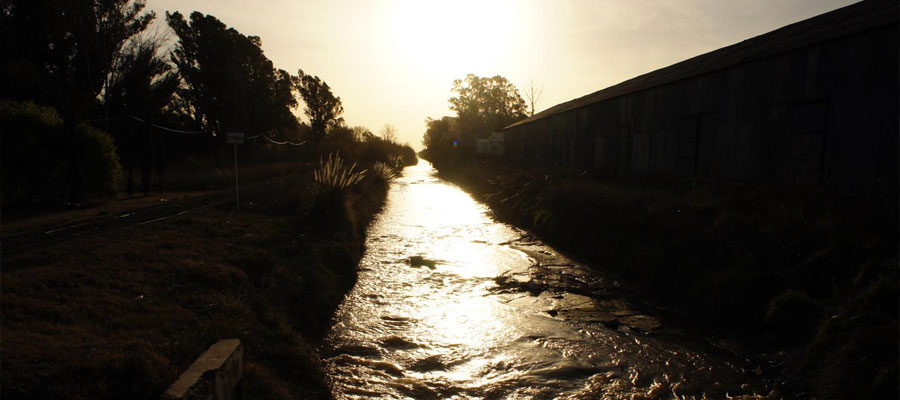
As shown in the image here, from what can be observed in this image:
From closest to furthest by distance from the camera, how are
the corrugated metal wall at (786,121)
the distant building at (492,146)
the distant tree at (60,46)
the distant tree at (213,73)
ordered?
the corrugated metal wall at (786,121) < the distant tree at (60,46) < the distant tree at (213,73) < the distant building at (492,146)

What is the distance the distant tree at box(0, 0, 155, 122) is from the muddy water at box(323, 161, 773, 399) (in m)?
18.3

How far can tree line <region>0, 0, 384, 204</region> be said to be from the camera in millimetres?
10352

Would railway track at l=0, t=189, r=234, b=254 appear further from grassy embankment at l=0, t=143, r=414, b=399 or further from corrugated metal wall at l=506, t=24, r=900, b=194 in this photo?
corrugated metal wall at l=506, t=24, r=900, b=194

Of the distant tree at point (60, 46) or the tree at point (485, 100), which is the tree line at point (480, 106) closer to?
the tree at point (485, 100)

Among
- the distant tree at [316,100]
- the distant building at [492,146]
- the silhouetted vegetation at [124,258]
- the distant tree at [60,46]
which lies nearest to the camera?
the silhouetted vegetation at [124,258]

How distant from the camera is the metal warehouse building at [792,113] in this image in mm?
7570

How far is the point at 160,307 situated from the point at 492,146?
144 ft

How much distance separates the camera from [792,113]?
→ 30.4 feet

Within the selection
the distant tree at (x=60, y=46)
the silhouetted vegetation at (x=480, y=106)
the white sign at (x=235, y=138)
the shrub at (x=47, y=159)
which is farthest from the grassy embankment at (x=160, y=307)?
the silhouetted vegetation at (x=480, y=106)

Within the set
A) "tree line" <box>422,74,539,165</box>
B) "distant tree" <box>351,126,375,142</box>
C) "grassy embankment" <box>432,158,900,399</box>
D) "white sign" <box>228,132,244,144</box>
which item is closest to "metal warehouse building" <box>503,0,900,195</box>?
"grassy embankment" <box>432,158,900,399</box>

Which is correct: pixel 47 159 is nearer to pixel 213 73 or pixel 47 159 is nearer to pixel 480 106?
pixel 213 73

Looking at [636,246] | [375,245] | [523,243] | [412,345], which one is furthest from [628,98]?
[412,345]

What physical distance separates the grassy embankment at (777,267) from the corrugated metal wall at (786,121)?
655 millimetres

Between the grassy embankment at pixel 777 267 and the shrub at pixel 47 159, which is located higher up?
the shrub at pixel 47 159
